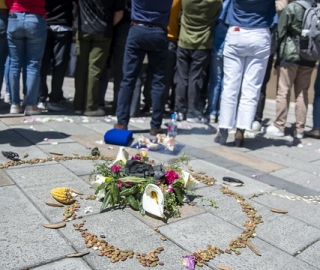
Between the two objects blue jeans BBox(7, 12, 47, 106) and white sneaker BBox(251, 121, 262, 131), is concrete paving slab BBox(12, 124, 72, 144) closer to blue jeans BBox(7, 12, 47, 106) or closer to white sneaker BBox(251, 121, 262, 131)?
blue jeans BBox(7, 12, 47, 106)

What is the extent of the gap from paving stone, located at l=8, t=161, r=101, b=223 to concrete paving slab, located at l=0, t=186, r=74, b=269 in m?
0.08

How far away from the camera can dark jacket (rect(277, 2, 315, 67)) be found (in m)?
5.20

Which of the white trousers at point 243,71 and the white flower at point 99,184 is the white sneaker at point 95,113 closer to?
the white trousers at point 243,71

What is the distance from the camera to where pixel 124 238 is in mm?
2205

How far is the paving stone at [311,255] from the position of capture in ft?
7.05

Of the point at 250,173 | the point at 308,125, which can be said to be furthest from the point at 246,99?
the point at 308,125

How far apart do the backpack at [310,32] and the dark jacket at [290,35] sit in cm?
8

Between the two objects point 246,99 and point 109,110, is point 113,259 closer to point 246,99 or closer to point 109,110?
point 246,99

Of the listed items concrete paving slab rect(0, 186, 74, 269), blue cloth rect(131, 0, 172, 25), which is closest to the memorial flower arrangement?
concrete paving slab rect(0, 186, 74, 269)

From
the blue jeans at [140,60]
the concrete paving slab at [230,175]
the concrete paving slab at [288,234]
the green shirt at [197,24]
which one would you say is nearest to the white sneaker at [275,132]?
the green shirt at [197,24]

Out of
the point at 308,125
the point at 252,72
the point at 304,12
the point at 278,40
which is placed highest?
the point at 304,12

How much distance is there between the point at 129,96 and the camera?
4.75 m

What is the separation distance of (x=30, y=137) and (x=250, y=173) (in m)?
2.46

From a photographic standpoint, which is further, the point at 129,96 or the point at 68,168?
the point at 129,96
